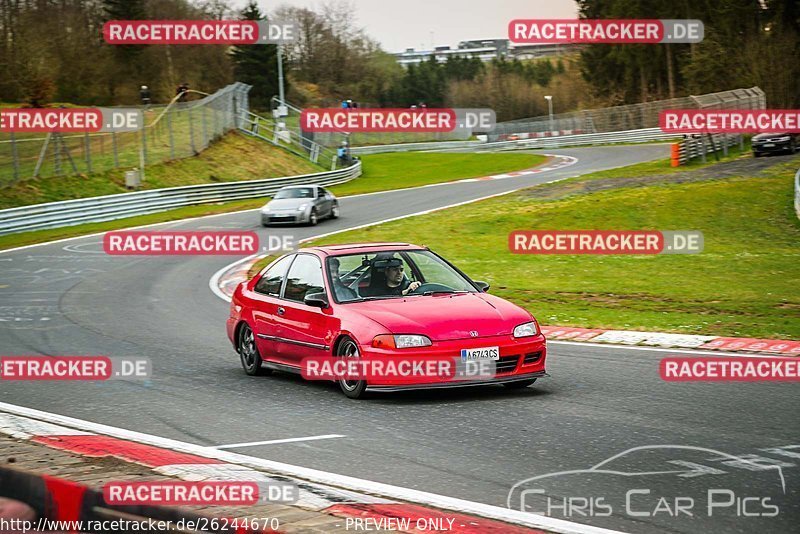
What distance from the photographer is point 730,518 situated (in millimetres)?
5469

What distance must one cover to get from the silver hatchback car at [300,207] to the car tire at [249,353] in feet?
69.2

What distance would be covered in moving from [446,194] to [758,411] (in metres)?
32.0

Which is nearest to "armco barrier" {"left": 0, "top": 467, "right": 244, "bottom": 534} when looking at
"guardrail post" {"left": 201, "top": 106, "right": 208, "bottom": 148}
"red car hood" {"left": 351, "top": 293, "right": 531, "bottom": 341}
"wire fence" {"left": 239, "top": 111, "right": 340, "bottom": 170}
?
"red car hood" {"left": 351, "top": 293, "right": 531, "bottom": 341}

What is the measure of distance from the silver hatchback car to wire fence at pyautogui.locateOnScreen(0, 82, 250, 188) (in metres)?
9.15

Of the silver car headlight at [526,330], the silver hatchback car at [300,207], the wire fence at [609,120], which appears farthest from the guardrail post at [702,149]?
the silver car headlight at [526,330]

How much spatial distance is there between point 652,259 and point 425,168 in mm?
37610

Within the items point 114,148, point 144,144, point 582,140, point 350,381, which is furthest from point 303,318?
point 582,140

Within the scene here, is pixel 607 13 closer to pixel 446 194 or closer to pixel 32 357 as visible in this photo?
pixel 446 194

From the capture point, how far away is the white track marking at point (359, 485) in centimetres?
548

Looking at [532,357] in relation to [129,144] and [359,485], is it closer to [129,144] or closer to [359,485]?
[359,485]

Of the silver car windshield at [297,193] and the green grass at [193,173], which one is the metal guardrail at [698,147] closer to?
the silver car windshield at [297,193]

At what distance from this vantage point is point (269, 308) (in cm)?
1130

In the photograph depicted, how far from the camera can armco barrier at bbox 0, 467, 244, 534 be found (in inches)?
174

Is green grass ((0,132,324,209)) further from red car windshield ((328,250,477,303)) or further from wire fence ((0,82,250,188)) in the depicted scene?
red car windshield ((328,250,477,303))
